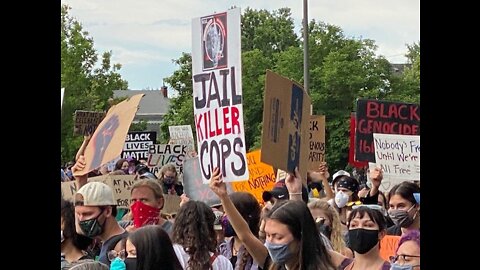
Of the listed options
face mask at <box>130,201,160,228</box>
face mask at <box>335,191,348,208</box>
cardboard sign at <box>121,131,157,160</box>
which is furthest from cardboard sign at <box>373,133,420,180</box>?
cardboard sign at <box>121,131,157,160</box>

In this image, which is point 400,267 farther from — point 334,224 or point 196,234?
point 334,224

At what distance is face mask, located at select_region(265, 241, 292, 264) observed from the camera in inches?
195

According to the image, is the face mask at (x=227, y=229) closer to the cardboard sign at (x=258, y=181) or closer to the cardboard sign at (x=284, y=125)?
the cardboard sign at (x=284, y=125)

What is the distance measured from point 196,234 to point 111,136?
2.08 metres

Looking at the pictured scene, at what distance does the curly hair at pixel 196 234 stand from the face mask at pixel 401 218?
1.35m

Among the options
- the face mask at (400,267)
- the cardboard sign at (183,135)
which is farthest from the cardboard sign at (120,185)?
the cardboard sign at (183,135)

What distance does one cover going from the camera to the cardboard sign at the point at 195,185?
7.37 m

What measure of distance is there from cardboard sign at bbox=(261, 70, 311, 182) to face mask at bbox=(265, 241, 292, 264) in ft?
4.08

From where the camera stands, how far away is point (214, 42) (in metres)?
6.17

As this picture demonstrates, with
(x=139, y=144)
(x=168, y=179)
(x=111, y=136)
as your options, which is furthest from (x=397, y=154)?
(x=139, y=144)
